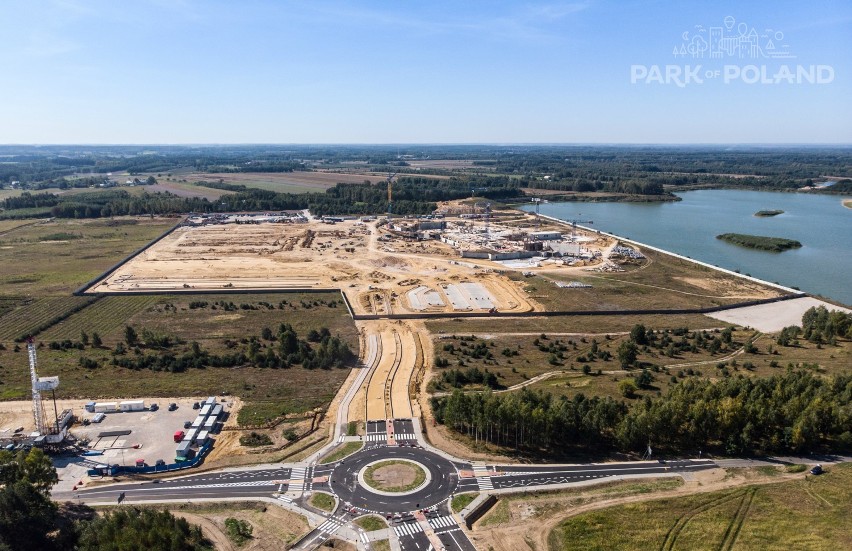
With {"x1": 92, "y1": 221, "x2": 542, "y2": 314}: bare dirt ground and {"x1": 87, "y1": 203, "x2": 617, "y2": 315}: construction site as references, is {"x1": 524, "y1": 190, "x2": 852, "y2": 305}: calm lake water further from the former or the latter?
{"x1": 92, "y1": 221, "x2": 542, "y2": 314}: bare dirt ground

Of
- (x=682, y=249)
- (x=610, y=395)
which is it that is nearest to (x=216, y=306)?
(x=610, y=395)

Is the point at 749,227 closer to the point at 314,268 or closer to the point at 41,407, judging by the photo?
the point at 314,268

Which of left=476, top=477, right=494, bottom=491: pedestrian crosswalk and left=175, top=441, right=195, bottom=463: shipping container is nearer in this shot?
left=476, top=477, right=494, bottom=491: pedestrian crosswalk

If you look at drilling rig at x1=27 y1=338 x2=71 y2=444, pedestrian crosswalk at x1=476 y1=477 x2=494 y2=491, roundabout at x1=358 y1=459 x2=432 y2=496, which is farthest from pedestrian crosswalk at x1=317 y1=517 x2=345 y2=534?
drilling rig at x1=27 y1=338 x2=71 y2=444

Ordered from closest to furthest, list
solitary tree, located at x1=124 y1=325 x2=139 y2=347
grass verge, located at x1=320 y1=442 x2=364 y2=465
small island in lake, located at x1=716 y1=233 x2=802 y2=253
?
grass verge, located at x1=320 y1=442 x2=364 y2=465, solitary tree, located at x1=124 y1=325 x2=139 y2=347, small island in lake, located at x1=716 y1=233 x2=802 y2=253

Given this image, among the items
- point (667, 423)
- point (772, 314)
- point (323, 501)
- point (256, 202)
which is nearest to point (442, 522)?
point (323, 501)

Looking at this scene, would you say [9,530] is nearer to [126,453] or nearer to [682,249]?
[126,453]

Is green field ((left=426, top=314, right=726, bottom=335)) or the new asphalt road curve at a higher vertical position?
green field ((left=426, top=314, right=726, bottom=335))
